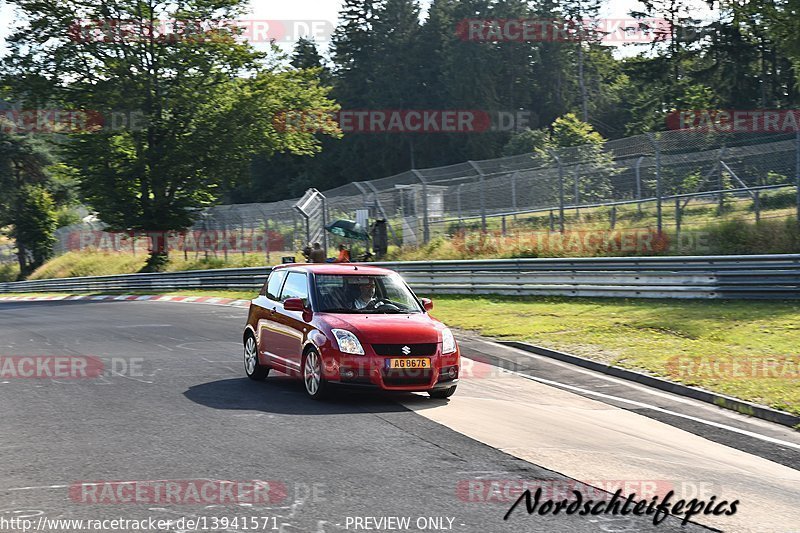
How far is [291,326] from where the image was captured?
1148 centimetres

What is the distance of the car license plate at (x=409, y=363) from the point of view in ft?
34.2

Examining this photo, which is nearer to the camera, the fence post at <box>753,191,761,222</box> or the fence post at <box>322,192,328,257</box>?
the fence post at <box>753,191,761,222</box>

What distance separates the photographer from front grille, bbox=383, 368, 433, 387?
1042 cm

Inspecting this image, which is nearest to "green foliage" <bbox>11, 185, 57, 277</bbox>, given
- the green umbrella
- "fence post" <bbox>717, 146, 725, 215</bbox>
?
the green umbrella

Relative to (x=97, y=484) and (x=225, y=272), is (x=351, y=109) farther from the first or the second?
(x=97, y=484)

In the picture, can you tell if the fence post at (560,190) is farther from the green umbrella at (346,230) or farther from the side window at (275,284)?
the side window at (275,284)

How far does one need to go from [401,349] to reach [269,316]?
96.4 inches

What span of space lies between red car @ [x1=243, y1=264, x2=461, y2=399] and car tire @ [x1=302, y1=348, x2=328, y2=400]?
0.01 metres

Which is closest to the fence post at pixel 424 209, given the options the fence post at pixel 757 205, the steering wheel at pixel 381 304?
the fence post at pixel 757 205

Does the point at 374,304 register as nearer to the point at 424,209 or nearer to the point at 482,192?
the point at 482,192

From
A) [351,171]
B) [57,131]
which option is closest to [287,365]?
[57,131]

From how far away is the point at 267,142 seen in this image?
45469 mm

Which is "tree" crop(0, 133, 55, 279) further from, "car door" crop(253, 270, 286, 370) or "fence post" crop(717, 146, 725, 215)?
"car door" crop(253, 270, 286, 370)

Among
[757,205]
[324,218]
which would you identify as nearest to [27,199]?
[324,218]
